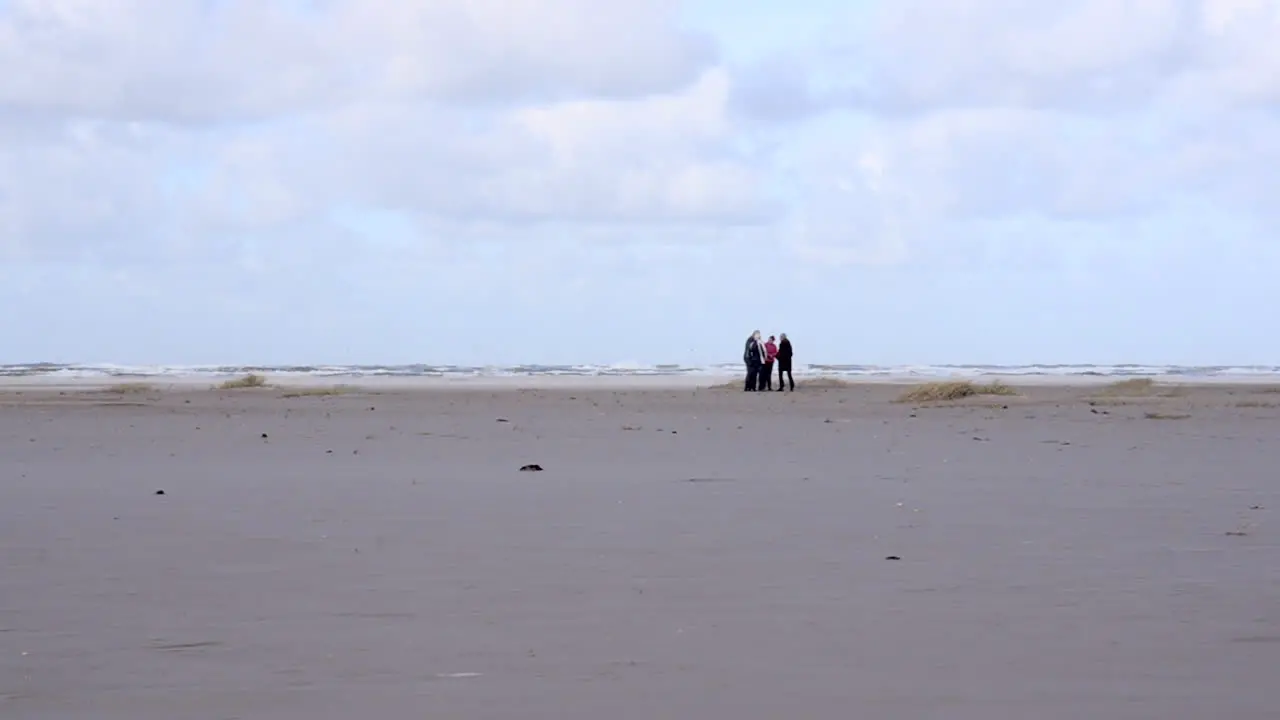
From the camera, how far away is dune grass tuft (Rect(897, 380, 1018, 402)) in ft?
81.0

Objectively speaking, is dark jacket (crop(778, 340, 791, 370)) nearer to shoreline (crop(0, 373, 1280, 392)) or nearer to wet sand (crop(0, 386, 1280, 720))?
shoreline (crop(0, 373, 1280, 392))

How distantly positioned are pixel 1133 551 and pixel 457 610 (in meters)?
3.44

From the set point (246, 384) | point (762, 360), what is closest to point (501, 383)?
point (246, 384)

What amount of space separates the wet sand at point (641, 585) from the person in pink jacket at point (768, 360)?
1959 centimetres

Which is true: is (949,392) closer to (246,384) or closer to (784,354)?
(784,354)

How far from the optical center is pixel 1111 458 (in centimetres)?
1212

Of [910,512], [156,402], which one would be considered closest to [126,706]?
[910,512]

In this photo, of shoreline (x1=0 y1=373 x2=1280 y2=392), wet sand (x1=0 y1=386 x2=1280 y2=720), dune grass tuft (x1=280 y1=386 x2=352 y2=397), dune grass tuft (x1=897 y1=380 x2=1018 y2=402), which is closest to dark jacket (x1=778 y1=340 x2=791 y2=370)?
shoreline (x1=0 y1=373 x2=1280 y2=392)

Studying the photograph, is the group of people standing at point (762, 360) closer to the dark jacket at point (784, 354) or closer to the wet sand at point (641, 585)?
the dark jacket at point (784, 354)

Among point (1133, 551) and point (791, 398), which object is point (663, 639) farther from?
point (791, 398)

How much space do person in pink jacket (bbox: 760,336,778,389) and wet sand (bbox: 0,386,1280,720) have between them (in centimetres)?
1959

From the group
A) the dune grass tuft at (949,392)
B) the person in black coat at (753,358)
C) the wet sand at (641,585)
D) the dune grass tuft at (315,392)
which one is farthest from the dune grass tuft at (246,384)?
the wet sand at (641,585)

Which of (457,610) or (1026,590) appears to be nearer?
(457,610)

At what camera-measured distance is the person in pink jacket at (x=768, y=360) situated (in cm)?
3241
